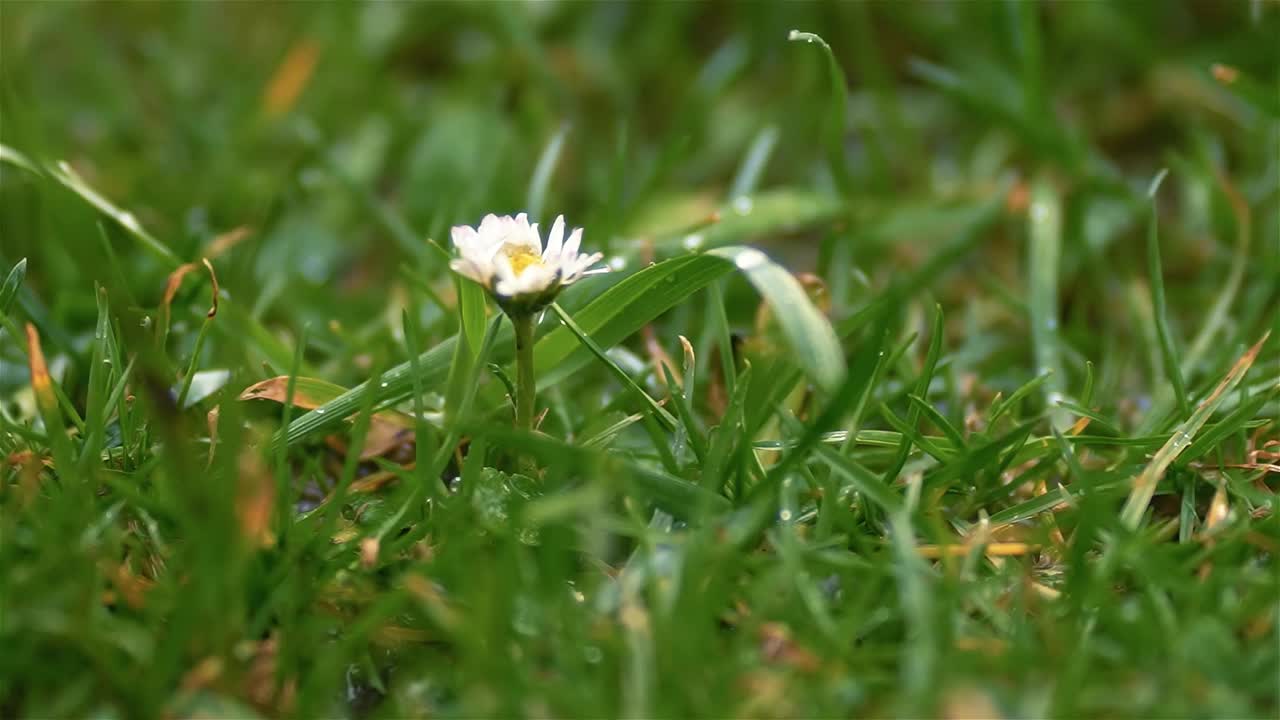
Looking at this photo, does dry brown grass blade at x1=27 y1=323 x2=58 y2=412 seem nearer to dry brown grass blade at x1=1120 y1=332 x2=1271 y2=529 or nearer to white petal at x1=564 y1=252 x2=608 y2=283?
white petal at x1=564 y1=252 x2=608 y2=283

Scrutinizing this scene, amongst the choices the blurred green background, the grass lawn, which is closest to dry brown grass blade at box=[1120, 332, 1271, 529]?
the grass lawn

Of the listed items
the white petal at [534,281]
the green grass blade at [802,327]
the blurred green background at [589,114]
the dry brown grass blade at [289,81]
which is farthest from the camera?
the dry brown grass blade at [289,81]

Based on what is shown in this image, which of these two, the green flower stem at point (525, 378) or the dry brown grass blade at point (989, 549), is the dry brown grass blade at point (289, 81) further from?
the dry brown grass blade at point (989, 549)

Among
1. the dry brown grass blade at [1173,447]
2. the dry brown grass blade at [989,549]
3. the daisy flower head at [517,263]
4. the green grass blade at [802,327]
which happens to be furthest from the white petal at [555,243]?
the dry brown grass blade at [1173,447]

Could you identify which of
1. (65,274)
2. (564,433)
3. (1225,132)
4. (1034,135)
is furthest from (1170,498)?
(65,274)

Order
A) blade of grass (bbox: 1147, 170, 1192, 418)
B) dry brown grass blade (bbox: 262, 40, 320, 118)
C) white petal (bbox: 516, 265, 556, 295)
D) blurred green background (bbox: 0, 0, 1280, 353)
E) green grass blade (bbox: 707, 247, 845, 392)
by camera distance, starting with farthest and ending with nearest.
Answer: dry brown grass blade (bbox: 262, 40, 320, 118), blurred green background (bbox: 0, 0, 1280, 353), blade of grass (bbox: 1147, 170, 1192, 418), white petal (bbox: 516, 265, 556, 295), green grass blade (bbox: 707, 247, 845, 392)

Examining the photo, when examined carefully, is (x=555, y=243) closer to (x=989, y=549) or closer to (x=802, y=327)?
(x=802, y=327)
